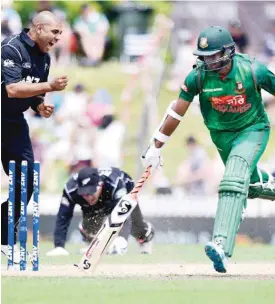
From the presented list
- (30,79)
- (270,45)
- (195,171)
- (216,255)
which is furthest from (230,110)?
(270,45)

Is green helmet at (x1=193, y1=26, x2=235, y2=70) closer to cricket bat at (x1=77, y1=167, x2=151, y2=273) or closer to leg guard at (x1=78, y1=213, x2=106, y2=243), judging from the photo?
cricket bat at (x1=77, y1=167, x2=151, y2=273)

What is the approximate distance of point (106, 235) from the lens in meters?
9.91

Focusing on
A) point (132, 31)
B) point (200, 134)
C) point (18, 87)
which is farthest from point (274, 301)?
point (132, 31)

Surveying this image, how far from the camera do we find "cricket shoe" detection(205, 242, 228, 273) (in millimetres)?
9102

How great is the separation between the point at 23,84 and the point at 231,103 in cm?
172

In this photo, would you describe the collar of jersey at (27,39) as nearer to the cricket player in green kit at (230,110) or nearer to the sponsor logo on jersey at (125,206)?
the cricket player in green kit at (230,110)

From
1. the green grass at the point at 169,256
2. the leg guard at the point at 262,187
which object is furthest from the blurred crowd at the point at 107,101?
the leg guard at the point at 262,187

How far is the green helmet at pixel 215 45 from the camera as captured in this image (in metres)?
9.73

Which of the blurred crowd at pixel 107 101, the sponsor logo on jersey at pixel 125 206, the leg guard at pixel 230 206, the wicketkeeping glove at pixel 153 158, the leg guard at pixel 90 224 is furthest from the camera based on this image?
the blurred crowd at pixel 107 101

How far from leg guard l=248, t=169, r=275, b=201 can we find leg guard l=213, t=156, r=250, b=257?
2.48ft

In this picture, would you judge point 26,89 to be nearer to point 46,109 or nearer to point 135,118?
point 46,109

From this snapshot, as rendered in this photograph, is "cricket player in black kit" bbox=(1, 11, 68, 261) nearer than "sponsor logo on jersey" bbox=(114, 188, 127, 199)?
Yes

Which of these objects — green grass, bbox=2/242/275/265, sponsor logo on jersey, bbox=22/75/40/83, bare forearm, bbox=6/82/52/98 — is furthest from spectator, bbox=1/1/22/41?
bare forearm, bbox=6/82/52/98

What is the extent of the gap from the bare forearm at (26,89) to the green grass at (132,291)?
5.30 ft
